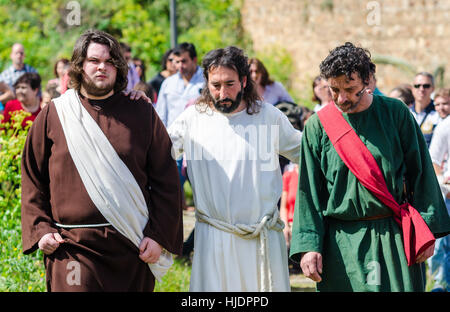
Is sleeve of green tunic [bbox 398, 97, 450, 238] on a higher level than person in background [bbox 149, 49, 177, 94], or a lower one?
lower

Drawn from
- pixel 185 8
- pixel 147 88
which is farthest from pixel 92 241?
pixel 185 8

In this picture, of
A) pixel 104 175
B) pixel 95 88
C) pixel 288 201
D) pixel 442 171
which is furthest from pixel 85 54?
pixel 288 201

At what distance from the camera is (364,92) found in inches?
180

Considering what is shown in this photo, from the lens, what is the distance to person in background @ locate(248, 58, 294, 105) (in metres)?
8.41

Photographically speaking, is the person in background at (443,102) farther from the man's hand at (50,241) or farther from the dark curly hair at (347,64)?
the man's hand at (50,241)

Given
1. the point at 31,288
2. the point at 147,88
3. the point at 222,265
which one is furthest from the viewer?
the point at 147,88

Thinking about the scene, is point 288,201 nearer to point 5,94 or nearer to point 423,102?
point 423,102

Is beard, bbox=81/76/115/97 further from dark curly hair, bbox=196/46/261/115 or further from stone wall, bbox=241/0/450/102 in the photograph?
stone wall, bbox=241/0/450/102

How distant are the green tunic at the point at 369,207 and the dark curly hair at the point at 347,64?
215 millimetres

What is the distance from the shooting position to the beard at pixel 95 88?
15.3ft

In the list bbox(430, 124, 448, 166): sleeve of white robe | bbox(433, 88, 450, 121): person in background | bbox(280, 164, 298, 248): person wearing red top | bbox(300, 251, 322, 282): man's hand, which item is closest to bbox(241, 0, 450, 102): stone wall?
bbox(433, 88, 450, 121): person in background

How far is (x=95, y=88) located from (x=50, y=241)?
93cm
